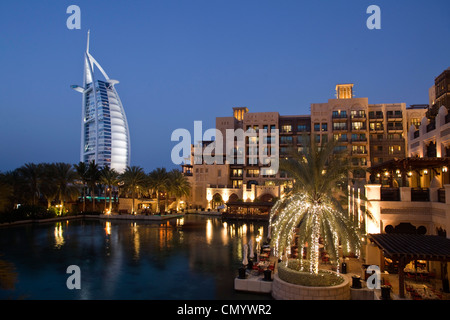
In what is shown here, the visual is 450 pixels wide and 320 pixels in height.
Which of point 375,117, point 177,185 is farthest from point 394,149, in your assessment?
point 177,185

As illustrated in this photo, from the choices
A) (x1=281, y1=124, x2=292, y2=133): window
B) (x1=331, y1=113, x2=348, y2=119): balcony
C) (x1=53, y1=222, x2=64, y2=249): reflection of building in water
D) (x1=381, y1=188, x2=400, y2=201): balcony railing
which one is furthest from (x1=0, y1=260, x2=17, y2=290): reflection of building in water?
(x1=331, y1=113, x2=348, y2=119): balcony

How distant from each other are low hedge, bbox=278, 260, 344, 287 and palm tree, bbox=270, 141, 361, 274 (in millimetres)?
444

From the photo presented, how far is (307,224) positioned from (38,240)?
95.4 ft

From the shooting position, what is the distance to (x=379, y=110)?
69.0m

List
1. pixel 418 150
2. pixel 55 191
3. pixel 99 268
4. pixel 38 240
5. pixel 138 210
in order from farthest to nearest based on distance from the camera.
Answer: pixel 138 210 → pixel 55 191 → pixel 38 240 → pixel 418 150 → pixel 99 268

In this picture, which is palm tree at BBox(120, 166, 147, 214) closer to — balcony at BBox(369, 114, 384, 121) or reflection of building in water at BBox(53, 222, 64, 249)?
reflection of building in water at BBox(53, 222, 64, 249)

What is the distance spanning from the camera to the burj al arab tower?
157m

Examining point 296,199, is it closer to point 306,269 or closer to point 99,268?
point 306,269

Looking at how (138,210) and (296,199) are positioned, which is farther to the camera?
(138,210)

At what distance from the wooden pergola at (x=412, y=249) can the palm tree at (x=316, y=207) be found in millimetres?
1617

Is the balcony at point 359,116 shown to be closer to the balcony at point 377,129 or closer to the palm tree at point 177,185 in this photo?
the balcony at point 377,129

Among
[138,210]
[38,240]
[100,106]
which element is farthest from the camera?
[100,106]

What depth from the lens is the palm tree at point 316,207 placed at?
1492 centimetres
